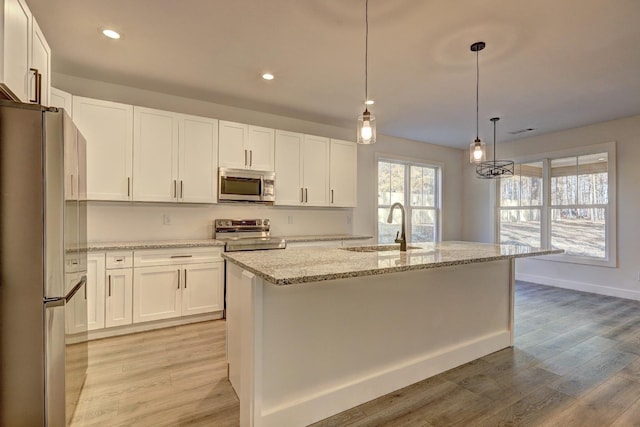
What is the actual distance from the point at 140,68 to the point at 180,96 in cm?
74

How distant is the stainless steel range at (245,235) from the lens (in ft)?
11.7

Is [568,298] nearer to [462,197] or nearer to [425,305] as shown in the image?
[462,197]

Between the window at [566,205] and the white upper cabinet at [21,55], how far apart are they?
651cm

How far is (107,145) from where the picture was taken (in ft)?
10.4

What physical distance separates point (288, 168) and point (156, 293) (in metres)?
2.12

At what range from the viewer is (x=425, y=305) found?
7.50 feet

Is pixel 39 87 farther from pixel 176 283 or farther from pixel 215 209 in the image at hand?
pixel 215 209

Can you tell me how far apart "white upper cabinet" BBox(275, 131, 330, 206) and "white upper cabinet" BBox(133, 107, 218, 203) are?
2.77 ft

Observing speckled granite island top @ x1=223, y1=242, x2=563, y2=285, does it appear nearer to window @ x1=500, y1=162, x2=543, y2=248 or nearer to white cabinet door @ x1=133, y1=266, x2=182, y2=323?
white cabinet door @ x1=133, y1=266, x2=182, y2=323

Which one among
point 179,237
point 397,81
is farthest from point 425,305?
point 179,237

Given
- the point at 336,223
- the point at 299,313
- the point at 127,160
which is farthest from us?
the point at 336,223

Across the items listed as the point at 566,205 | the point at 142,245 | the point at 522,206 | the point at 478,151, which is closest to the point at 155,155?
the point at 142,245

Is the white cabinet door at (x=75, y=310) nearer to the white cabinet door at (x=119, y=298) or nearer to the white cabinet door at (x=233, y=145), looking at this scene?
the white cabinet door at (x=119, y=298)

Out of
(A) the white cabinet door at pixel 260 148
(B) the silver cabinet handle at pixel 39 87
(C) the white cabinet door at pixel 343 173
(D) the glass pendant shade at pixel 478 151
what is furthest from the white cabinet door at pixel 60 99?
(D) the glass pendant shade at pixel 478 151
